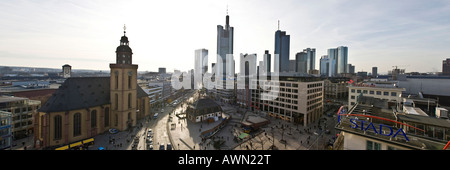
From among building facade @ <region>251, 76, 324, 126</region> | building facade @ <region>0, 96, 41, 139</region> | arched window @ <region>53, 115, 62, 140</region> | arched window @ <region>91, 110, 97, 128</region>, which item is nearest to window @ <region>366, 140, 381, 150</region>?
building facade @ <region>251, 76, 324, 126</region>

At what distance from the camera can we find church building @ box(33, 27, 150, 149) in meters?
30.9

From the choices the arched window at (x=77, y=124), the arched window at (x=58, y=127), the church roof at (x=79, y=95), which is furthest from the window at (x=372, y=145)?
the arched window at (x=58, y=127)

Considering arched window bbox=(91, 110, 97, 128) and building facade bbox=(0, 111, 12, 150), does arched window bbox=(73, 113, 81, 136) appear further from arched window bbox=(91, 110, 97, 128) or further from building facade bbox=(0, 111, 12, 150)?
building facade bbox=(0, 111, 12, 150)

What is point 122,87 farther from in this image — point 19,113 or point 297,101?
point 297,101

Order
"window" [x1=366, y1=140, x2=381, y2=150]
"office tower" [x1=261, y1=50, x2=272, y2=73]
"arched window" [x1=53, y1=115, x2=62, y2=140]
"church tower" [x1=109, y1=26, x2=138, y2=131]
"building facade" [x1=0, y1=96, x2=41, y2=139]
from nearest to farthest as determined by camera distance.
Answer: "window" [x1=366, y1=140, x2=381, y2=150]
"arched window" [x1=53, y1=115, x2=62, y2=140]
"building facade" [x1=0, y1=96, x2=41, y2=139]
"church tower" [x1=109, y1=26, x2=138, y2=131]
"office tower" [x1=261, y1=50, x2=272, y2=73]

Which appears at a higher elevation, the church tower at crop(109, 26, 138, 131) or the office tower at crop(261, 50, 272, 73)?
the office tower at crop(261, 50, 272, 73)

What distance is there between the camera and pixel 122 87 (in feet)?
129

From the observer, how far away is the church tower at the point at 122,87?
39.3 meters

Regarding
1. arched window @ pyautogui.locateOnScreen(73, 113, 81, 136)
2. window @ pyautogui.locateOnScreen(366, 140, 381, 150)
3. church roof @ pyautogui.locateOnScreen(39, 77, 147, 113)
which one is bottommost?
arched window @ pyautogui.locateOnScreen(73, 113, 81, 136)

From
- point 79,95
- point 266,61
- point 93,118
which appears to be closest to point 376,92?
point 93,118

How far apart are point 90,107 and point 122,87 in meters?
7.06
